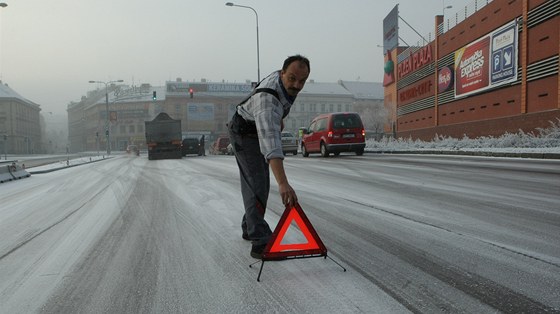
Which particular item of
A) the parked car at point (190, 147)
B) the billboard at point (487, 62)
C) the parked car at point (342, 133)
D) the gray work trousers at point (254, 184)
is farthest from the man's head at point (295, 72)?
the parked car at point (190, 147)

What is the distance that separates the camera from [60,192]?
8297 millimetres

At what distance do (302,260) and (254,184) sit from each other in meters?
0.71

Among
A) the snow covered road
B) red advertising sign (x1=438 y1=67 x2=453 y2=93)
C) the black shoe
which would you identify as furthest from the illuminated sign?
the black shoe

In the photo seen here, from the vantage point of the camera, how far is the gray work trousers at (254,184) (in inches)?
126

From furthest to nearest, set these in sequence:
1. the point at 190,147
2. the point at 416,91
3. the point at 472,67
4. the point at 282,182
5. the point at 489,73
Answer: the point at 416,91, the point at 190,147, the point at 472,67, the point at 489,73, the point at 282,182

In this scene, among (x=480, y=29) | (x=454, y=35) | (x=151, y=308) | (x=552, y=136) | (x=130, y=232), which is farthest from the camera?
(x=454, y=35)

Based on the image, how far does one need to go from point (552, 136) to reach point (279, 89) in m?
15.6

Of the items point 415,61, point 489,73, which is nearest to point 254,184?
point 489,73

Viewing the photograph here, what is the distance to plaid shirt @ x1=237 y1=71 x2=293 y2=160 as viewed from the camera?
2.78m

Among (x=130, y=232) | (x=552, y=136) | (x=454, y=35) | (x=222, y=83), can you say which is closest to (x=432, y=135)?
(x=454, y=35)

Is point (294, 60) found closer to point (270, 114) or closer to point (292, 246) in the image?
point (270, 114)

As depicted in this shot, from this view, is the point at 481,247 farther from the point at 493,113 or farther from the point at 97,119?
the point at 97,119

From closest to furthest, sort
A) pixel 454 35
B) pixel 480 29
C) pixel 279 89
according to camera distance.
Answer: pixel 279 89
pixel 480 29
pixel 454 35

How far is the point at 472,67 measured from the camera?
2389 cm
